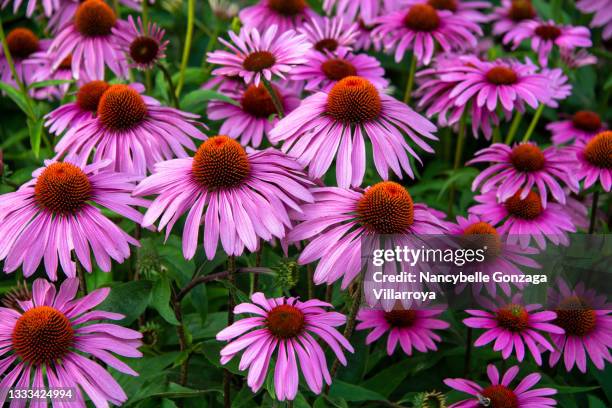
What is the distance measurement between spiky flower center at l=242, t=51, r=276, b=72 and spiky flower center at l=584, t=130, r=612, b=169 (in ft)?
3.06

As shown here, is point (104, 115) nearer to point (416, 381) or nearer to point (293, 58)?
point (293, 58)

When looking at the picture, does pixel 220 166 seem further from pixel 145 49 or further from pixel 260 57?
pixel 145 49

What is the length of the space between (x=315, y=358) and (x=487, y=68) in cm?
121

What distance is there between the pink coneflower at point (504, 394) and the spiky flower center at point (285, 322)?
1.33 ft

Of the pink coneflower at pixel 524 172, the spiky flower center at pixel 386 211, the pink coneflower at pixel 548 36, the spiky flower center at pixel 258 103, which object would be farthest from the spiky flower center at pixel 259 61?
the pink coneflower at pixel 548 36

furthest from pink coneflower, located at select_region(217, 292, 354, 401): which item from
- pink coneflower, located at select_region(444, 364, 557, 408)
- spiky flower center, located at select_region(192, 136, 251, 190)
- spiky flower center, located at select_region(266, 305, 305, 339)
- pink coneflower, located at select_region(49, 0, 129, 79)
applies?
pink coneflower, located at select_region(49, 0, 129, 79)

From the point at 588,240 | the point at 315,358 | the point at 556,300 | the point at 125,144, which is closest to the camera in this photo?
the point at 315,358

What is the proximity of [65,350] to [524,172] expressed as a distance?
1.29 meters

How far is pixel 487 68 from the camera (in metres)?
2.11

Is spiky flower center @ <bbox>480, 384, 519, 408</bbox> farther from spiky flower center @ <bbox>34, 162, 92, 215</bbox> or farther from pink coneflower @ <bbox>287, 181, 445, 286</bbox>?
spiky flower center @ <bbox>34, 162, 92, 215</bbox>

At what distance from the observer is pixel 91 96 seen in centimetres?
190

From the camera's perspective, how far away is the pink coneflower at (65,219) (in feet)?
4.50

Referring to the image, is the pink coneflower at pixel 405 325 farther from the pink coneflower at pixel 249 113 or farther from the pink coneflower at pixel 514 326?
the pink coneflower at pixel 249 113

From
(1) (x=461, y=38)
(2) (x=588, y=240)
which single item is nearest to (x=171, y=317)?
(2) (x=588, y=240)
